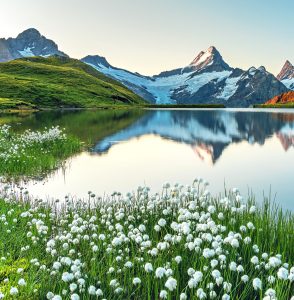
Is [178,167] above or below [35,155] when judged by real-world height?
below

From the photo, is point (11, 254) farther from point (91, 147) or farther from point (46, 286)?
point (91, 147)

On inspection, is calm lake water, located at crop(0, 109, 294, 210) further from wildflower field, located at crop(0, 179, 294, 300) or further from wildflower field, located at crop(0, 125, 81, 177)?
wildflower field, located at crop(0, 179, 294, 300)

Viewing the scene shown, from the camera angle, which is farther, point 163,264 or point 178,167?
point 178,167

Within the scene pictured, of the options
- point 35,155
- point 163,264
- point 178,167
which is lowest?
point 178,167

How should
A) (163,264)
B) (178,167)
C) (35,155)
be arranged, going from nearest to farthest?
(163,264), (35,155), (178,167)

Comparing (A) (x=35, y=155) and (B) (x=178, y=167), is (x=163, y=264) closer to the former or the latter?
(A) (x=35, y=155)

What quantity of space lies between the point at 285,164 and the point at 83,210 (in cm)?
2102

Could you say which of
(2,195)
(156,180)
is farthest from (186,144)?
(2,195)

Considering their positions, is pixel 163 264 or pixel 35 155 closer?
pixel 163 264

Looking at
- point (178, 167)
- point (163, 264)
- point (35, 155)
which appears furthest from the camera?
point (178, 167)

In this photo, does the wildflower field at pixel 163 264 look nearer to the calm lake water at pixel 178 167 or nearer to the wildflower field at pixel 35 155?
the calm lake water at pixel 178 167

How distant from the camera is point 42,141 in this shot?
34.1 meters

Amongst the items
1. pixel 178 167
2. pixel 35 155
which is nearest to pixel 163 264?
pixel 35 155

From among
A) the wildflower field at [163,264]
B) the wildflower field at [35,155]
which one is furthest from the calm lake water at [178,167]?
Result: the wildflower field at [163,264]
